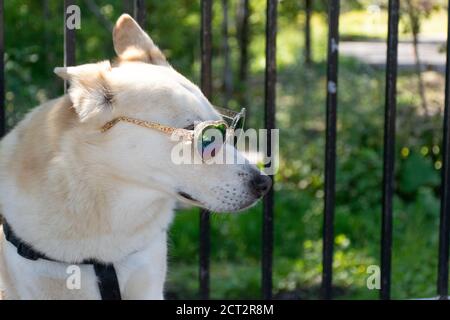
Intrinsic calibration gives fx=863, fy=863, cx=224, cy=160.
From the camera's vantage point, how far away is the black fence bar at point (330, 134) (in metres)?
3.65

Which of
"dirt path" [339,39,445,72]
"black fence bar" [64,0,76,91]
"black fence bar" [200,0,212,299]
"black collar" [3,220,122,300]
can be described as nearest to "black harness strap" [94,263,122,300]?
"black collar" [3,220,122,300]

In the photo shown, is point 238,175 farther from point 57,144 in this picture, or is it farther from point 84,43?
point 84,43

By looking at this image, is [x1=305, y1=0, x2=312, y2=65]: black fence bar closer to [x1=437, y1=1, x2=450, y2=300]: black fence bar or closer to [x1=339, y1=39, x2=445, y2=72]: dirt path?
[x1=339, y1=39, x2=445, y2=72]: dirt path

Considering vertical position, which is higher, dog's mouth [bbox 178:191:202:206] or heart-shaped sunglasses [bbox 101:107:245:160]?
heart-shaped sunglasses [bbox 101:107:245:160]

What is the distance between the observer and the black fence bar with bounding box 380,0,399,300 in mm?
3688

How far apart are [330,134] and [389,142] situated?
0.28 m

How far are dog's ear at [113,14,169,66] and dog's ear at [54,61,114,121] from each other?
1.15 feet

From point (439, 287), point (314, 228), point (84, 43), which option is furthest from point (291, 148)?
point (439, 287)

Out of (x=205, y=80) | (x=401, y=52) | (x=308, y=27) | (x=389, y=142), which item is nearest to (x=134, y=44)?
(x=205, y=80)

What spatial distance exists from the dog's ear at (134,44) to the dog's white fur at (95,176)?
0.68 ft

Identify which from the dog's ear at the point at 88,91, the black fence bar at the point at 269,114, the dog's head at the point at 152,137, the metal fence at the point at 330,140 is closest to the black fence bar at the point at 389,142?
the metal fence at the point at 330,140

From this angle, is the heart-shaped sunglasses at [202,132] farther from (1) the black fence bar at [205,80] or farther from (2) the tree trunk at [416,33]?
(2) the tree trunk at [416,33]

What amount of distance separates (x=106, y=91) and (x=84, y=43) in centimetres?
456

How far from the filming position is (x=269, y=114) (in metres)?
3.66
